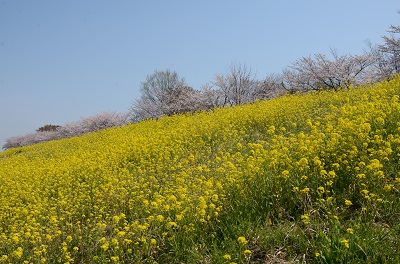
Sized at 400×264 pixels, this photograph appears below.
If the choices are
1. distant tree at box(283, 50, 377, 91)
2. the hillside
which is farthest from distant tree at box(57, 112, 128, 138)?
the hillside

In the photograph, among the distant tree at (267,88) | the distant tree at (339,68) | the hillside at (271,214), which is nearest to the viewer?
the hillside at (271,214)

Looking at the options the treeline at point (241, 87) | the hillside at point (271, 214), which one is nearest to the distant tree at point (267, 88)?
the treeline at point (241, 87)

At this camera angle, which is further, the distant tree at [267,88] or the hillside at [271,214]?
the distant tree at [267,88]

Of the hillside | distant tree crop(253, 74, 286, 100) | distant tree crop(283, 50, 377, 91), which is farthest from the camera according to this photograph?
distant tree crop(253, 74, 286, 100)

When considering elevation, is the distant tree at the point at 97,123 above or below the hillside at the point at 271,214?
above

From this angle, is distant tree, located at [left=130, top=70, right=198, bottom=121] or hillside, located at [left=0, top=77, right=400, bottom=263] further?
distant tree, located at [left=130, top=70, right=198, bottom=121]

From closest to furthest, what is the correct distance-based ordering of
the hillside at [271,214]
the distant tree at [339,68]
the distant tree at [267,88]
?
1. the hillside at [271,214]
2. the distant tree at [339,68]
3. the distant tree at [267,88]

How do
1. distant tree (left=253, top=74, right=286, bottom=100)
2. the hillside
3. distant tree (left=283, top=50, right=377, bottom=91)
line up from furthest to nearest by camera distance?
distant tree (left=253, top=74, right=286, bottom=100)
distant tree (left=283, top=50, right=377, bottom=91)
the hillside

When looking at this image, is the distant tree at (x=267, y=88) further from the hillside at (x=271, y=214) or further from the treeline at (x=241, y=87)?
the hillside at (x=271, y=214)

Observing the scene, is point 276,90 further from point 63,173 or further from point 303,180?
point 303,180

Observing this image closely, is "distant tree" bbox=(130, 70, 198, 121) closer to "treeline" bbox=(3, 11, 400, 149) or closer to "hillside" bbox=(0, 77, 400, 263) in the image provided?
"treeline" bbox=(3, 11, 400, 149)

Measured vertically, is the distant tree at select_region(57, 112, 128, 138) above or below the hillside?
above

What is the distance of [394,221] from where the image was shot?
150 inches

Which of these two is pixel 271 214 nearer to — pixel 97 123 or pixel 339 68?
pixel 339 68
